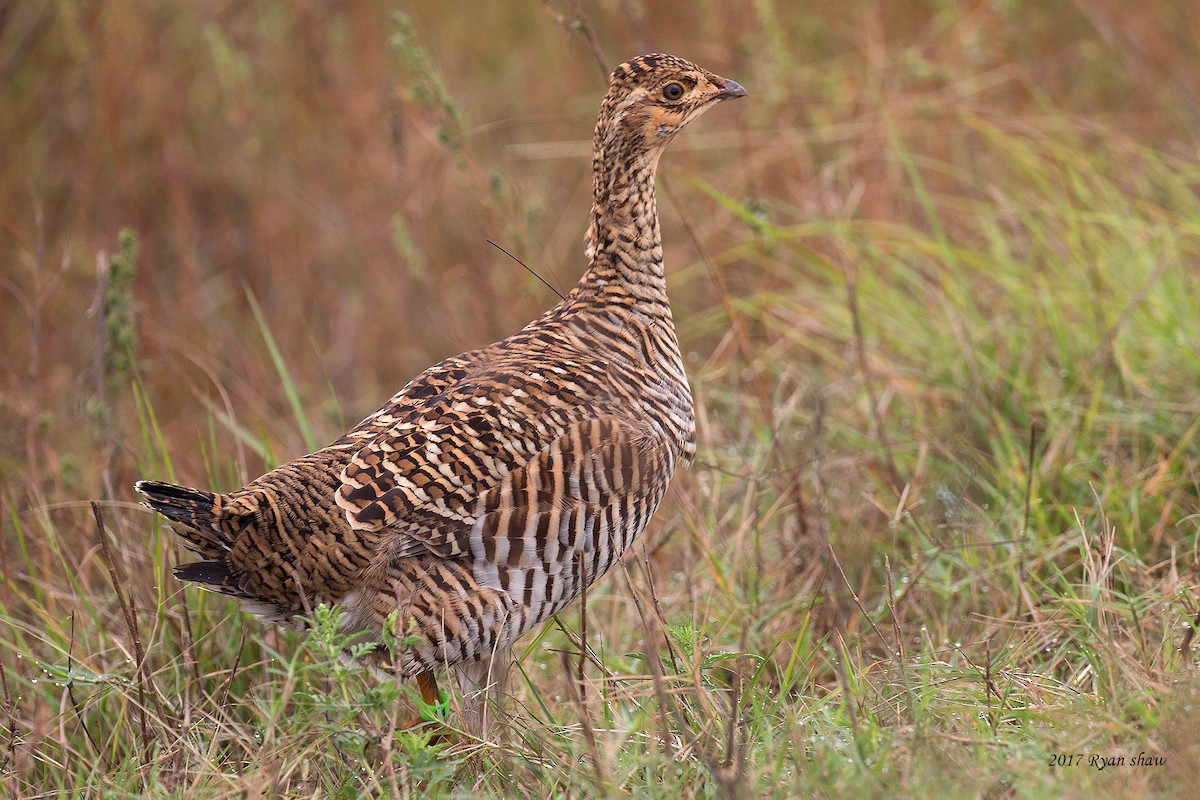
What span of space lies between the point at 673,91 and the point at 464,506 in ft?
4.53

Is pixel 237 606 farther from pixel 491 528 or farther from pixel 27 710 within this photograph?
pixel 491 528

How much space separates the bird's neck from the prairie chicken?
0.71ft

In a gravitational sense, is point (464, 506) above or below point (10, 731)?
above

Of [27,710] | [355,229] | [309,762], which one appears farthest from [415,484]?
[355,229]

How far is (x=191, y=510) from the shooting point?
2957 mm

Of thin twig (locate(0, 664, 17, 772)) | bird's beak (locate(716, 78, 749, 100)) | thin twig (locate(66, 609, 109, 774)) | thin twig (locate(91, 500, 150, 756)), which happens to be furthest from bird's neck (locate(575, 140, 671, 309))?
thin twig (locate(0, 664, 17, 772))

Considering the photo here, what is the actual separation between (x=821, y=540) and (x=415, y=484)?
1555 mm

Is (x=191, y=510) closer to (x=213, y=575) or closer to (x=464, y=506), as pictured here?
(x=213, y=575)

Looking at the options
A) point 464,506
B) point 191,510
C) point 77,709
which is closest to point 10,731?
point 77,709

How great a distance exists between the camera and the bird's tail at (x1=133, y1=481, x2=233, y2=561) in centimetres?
292

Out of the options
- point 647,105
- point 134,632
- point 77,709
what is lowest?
point 77,709

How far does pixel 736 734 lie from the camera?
2855mm

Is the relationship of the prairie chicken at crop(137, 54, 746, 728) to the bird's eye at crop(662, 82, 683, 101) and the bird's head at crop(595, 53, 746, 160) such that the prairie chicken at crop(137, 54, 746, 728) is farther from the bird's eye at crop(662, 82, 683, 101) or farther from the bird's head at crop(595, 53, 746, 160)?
the bird's eye at crop(662, 82, 683, 101)

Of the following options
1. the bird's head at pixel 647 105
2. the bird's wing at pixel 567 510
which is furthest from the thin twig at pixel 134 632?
the bird's head at pixel 647 105
